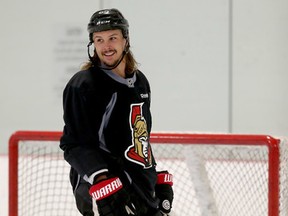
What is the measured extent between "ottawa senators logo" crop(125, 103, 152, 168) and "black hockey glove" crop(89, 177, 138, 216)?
143 millimetres

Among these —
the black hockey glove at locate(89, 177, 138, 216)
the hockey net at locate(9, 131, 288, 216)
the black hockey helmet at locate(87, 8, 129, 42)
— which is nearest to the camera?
the black hockey glove at locate(89, 177, 138, 216)

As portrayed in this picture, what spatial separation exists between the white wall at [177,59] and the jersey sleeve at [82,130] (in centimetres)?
435

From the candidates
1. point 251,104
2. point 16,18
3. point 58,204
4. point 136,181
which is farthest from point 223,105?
point 136,181

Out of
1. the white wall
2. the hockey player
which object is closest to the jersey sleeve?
the hockey player

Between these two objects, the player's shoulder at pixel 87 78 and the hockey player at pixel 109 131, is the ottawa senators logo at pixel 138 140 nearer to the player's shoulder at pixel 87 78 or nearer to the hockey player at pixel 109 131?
the hockey player at pixel 109 131

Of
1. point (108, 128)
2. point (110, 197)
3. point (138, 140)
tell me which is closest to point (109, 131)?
point (108, 128)

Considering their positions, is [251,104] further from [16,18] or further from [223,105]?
[16,18]

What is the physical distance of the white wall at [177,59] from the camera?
6168mm

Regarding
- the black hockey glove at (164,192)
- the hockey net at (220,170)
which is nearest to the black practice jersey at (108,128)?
the black hockey glove at (164,192)

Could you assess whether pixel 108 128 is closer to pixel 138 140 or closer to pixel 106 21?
pixel 138 140

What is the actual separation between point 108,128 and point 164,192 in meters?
0.41

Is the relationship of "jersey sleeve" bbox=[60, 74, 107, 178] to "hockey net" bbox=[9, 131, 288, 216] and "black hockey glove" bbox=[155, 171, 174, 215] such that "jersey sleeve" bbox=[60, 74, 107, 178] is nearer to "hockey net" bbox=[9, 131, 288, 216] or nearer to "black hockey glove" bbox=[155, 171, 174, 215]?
"black hockey glove" bbox=[155, 171, 174, 215]

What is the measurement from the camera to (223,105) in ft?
20.7

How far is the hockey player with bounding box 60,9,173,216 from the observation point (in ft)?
6.51
